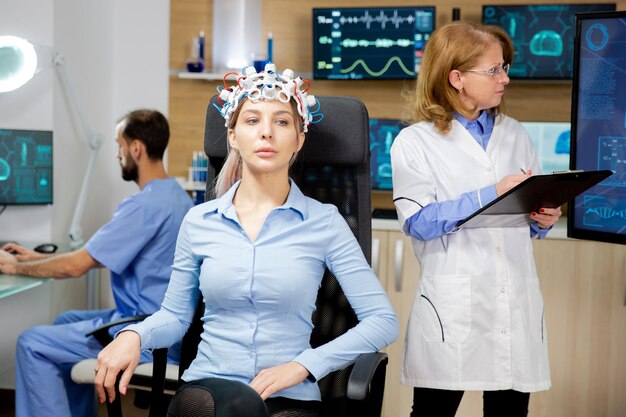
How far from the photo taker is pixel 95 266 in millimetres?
2682

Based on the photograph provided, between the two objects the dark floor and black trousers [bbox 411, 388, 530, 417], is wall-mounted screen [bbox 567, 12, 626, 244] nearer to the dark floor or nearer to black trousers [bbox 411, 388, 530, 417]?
black trousers [bbox 411, 388, 530, 417]

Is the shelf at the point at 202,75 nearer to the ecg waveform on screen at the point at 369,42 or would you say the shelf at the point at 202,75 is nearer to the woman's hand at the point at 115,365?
the ecg waveform on screen at the point at 369,42

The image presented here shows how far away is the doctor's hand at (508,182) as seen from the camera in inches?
71.1

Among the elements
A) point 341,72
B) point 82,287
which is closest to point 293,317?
point 341,72

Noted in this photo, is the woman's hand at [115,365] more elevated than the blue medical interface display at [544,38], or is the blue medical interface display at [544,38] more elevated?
the blue medical interface display at [544,38]

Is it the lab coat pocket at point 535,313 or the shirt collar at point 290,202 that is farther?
the lab coat pocket at point 535,313

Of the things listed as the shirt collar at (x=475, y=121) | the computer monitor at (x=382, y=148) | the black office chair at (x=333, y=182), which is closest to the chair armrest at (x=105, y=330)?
the black office chair at (x=333, y=182)

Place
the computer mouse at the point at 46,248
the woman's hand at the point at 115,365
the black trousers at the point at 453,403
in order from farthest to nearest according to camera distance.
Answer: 1. the computer mouse at the point at 46,248
2. the black trousers at the point at 453,403
3. the woman's hand at the point at 115,365

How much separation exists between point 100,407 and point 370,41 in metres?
1.92

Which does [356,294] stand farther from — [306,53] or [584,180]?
[306,53]

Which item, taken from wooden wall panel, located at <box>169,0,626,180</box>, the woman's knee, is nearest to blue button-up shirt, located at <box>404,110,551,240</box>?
the woman's knee

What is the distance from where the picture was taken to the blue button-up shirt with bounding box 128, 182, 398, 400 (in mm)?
1669

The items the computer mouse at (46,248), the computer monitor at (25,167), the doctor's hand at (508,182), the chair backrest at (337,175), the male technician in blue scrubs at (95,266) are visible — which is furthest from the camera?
the computer monitor at (25,167)

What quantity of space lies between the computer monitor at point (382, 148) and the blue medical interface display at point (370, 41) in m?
0.21
